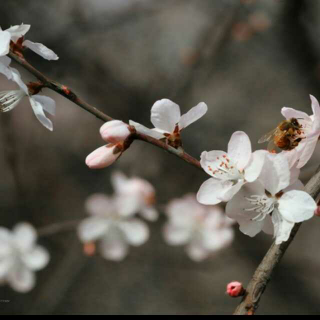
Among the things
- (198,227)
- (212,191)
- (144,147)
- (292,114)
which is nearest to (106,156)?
(212,191)

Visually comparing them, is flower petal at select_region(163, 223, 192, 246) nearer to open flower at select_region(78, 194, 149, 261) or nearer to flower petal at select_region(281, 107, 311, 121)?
open flower at select_region(78, 194, 149, 261)

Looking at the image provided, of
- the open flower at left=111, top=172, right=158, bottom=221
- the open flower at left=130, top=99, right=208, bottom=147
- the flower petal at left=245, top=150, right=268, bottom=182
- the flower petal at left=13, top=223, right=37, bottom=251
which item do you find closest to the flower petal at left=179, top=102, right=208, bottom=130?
the open flower at left=130, top=99, right=208, bottom=147

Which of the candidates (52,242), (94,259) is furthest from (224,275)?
(52,242)

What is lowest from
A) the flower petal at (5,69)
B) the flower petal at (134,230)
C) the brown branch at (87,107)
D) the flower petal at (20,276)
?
the flower petal at (20,276)

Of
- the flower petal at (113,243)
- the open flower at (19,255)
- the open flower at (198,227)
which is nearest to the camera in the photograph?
the open flower at (19,255)

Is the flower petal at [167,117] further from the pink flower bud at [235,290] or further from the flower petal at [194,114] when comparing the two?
the pink flower bud at [235,290]

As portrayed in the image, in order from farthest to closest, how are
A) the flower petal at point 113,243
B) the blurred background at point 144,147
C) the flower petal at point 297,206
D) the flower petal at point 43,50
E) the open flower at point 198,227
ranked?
1. the blurred background at point 144,147
2. the open flower at point 198,227
3. the flower petal at point 113,243
4. the flower petal at point 43,50
5. the flower petal at point 297,206

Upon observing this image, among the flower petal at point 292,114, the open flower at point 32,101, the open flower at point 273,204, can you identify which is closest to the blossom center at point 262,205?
the open flower at point 273,204

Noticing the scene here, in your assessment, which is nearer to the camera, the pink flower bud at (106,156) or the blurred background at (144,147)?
the pink flower bud at (106,156)

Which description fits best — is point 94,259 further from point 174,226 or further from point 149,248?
point 174,226
